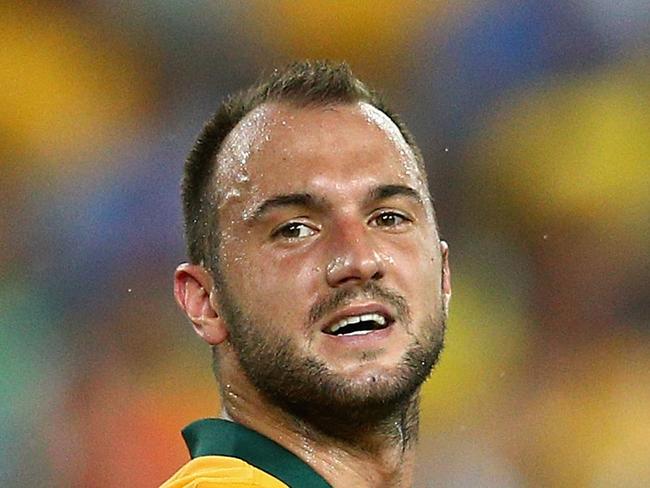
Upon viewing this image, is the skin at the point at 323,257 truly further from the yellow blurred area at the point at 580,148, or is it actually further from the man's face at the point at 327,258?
the yellow blurred area at the point at 580,148

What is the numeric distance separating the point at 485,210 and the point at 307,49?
59 cm

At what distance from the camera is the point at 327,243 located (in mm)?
1425

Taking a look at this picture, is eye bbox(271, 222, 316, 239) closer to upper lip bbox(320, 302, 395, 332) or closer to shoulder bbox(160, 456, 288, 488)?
upper lip bbox(320, 302, 395, 332)

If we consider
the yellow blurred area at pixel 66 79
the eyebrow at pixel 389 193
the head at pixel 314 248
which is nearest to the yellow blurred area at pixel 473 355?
the yellow blurred area at pixel 66 79

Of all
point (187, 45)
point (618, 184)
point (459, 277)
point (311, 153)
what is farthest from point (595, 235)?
point (311, 153)

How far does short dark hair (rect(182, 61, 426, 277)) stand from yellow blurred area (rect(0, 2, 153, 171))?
4.55ft

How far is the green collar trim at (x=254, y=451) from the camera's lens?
139cm

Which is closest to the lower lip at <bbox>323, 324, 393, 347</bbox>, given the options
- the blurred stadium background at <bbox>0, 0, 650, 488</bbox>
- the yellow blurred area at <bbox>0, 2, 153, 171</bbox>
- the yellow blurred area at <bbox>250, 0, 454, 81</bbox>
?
the blurred stadium background at <bbox>0, 0, 650, 488</bbox>

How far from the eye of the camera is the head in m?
A: 1.39

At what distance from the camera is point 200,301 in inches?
60.7

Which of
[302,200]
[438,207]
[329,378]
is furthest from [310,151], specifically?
Answer: [438,207]

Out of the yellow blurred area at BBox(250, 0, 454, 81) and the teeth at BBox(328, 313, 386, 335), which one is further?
the yellow blurred area at BBox(250, 0, 454, 81)

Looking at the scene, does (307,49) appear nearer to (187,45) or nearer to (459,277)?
(187,45)

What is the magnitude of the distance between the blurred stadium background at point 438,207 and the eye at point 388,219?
1.40 metres
